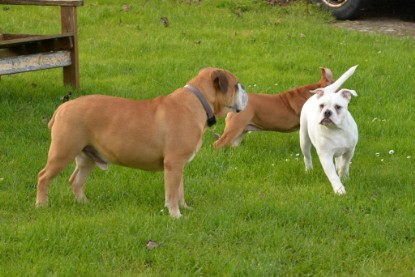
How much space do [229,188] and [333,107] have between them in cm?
120

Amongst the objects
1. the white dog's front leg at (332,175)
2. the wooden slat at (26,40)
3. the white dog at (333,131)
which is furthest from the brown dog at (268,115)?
the wooden slat at (26,40)

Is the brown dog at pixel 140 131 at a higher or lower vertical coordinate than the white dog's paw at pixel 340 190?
higher

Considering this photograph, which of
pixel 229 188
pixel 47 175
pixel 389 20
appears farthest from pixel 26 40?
pixel 389 20

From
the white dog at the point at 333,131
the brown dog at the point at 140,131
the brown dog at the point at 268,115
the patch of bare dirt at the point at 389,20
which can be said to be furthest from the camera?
the patch of bare dirt at the point at 389,20

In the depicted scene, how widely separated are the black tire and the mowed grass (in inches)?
74.9

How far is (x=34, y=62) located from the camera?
32.8ft

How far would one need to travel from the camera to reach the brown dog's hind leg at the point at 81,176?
21.5 feet

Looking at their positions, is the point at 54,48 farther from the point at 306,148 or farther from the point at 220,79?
the point at 220,79

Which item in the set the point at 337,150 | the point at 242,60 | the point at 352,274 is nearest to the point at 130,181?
the point at 337,150

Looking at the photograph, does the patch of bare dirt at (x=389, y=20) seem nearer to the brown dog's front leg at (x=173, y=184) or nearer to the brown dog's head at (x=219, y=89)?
the brown dog's head at (x=219, y=89)

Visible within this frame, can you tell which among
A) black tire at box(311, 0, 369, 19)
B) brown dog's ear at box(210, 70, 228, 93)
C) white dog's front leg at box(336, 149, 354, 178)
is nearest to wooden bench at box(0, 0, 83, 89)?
brown dog's ear at box(210, 70, 228, 93)

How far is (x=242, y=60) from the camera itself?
11922 millimetres

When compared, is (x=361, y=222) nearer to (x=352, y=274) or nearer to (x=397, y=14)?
(x=352, y=274)

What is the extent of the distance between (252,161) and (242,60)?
14.0 ft
